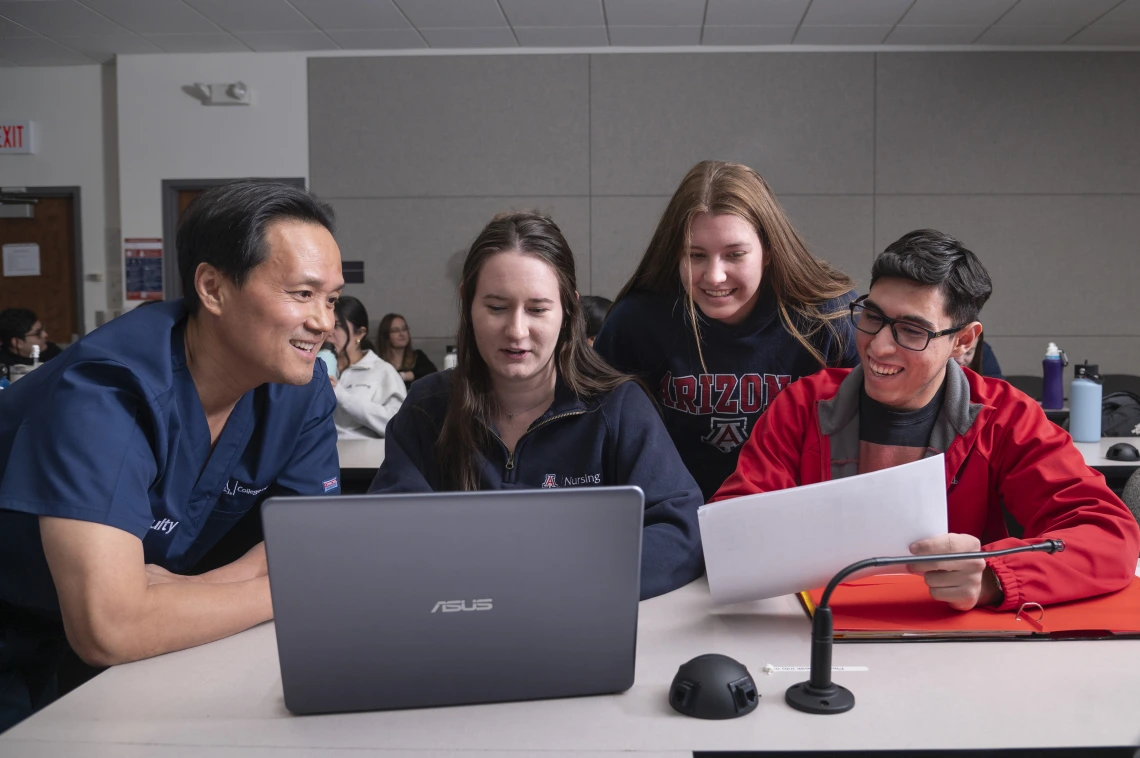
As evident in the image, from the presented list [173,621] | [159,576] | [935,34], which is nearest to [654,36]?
[935,34]

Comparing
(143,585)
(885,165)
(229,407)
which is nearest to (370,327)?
(885,165)

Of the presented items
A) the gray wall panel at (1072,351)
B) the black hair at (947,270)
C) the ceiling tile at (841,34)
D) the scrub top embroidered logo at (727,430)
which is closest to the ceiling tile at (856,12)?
the ceiling tile at (841,34)

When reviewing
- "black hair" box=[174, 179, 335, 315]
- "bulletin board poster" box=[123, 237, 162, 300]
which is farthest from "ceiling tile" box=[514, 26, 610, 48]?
"black hair" box=[174, 179, 335, 315]

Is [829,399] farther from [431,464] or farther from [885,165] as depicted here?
[885,165]

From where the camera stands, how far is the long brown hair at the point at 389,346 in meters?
5.61

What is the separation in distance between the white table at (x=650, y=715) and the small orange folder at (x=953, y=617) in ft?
0.08

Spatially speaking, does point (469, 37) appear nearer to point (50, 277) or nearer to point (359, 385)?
point (359, 385)

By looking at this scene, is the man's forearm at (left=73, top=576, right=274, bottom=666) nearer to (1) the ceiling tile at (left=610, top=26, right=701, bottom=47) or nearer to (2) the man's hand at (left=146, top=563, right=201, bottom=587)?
(2) the man's hand at (left=146, top=563, right=201, bottom=587)

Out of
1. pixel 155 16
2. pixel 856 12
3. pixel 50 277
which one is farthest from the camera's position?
pixel 50 277

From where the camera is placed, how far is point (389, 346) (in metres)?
5.63

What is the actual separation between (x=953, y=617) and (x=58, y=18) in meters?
5.80

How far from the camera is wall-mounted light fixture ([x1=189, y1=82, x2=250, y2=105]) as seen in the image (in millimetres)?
5617

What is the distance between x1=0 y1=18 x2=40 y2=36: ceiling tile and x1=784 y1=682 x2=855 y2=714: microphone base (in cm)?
599

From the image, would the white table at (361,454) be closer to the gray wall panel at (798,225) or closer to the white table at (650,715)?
the white table at (650,715)
